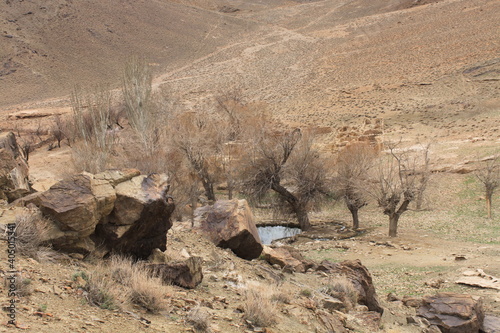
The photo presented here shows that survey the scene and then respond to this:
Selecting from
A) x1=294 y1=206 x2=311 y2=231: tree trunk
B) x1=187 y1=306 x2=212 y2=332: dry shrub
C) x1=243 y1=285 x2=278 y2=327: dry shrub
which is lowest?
x1=294 y1=206 x2=311 y2=231: tree trunk

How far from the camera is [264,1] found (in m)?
118

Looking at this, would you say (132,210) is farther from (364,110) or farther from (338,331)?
(364,110)

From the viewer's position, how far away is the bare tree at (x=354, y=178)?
75.2 feet

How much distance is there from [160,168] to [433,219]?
1293 centimetres

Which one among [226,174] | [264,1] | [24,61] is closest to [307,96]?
[226,174]

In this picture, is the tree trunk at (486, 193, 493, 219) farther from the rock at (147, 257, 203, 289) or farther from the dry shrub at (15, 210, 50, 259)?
the dry shrub at (15, 210, 50, 259)

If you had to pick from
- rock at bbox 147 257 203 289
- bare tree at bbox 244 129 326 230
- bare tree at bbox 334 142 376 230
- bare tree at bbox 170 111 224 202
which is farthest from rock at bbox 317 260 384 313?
bare tree at bbox 170 111 224 202

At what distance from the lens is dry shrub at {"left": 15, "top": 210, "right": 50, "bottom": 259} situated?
7.02 metres

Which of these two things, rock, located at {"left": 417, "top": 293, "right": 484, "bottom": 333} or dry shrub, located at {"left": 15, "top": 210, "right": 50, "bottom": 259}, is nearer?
dry shrub, located at {"left": 15, "top": 210, "right": 50, "bottom": 259}

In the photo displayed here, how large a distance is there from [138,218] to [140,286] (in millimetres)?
1587

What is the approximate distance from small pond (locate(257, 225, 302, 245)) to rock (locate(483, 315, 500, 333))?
580 inches

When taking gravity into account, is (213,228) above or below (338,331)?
above

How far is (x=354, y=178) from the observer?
23547 mm

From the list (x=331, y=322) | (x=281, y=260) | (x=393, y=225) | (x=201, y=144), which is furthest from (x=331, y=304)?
(x=201, y=144)
